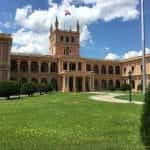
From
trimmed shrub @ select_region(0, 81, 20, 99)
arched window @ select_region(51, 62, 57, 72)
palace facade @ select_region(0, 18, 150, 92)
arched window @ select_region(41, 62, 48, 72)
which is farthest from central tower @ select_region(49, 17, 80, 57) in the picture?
trimmed shrub @ select_region(0, 81, 20, 99)

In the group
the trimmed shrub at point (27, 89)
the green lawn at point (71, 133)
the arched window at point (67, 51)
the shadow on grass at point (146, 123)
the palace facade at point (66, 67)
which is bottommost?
the green lawn at point (71, 133)

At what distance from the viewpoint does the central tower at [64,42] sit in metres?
92.8

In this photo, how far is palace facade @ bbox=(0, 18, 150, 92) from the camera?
247 feet

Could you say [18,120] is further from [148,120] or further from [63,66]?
[63,66]

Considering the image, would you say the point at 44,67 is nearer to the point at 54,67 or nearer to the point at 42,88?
the point at 54,67

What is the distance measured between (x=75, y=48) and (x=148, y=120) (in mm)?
87875

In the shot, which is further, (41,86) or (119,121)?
(41,86)

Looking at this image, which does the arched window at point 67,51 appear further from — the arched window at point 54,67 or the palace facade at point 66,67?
the arched window at point 54,67

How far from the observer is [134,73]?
88062 mm

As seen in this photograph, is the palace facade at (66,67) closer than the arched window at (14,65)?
Yes

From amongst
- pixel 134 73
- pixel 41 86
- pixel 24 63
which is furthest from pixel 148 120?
pixel 134 73

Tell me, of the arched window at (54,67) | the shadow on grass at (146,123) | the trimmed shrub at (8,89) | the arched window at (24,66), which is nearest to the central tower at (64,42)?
the arched window at (54,67)

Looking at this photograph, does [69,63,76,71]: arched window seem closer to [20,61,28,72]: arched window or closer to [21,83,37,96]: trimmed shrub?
[20,61,28,72]: arched window

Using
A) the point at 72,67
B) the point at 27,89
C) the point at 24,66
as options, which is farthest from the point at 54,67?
the point at 27,89
